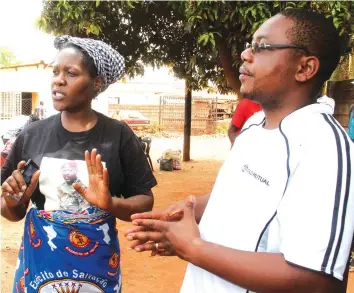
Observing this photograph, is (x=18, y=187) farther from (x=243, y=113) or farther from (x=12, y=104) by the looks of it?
(x=12, y=104)

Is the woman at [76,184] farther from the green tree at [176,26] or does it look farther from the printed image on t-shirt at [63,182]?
the green tree at [176,26]

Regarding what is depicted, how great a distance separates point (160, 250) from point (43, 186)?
76cm

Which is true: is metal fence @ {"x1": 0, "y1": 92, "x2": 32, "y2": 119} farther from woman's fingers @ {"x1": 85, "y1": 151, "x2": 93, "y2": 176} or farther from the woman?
woman's fingers @ {"x1": 85, "y1": 151, "x2": 93, "y2": 176}

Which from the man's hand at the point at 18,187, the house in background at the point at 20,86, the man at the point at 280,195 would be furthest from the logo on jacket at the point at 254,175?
the house in background at the point at 20,86

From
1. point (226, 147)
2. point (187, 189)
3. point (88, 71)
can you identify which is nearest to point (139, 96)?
point (226, 147)

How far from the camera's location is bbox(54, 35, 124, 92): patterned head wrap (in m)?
1.91

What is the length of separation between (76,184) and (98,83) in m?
0.58

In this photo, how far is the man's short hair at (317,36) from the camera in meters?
1.19

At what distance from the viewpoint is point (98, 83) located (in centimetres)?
199

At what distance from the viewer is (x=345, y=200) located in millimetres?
922

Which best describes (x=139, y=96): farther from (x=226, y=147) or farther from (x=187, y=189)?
(x=187, y=189)

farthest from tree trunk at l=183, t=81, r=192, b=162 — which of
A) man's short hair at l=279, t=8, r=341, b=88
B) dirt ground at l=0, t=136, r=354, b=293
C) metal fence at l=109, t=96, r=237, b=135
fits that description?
man's short hair at l=279, t=8, r=341, b=88

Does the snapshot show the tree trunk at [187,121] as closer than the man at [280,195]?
No

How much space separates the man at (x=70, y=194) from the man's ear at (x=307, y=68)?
104cm
